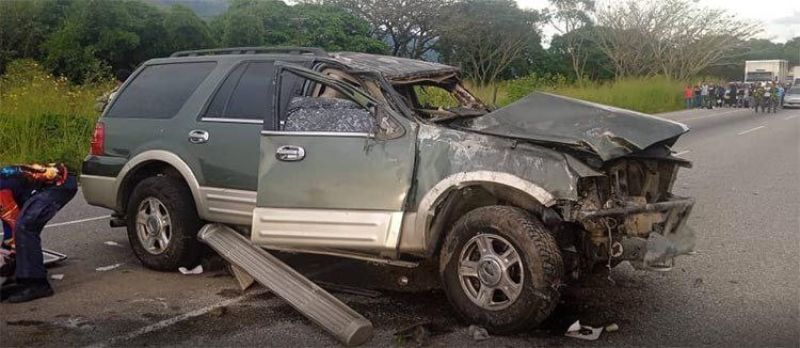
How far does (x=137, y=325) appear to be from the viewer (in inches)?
179

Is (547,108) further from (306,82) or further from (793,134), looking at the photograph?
(793,134)

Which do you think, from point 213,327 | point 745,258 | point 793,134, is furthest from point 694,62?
point 213,327

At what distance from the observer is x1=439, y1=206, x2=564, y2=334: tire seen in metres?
4.21

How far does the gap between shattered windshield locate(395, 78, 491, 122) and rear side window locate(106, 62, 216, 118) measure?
1.65 meters

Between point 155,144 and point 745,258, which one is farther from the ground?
point 155,144

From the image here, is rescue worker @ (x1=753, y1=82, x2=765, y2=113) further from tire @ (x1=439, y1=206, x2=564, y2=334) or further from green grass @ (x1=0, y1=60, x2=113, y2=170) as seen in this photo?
tire @ (x1=439, y1=206, x2=564, y2=334)

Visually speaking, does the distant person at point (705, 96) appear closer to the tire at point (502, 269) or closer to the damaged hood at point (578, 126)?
the damaged hood at point (578, 126)

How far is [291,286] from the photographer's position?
189 inches

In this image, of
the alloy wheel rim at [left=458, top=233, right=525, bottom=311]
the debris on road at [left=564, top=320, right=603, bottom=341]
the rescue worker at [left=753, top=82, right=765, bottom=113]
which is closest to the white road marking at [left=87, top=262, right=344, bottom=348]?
the alloy wheel rim at [left=458, top=233, right=525, bottom=311]

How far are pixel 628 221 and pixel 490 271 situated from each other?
901 millimetres

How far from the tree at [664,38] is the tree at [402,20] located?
12.0 metres

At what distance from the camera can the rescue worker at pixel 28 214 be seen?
5.00 metres

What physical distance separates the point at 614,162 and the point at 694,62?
4999cm

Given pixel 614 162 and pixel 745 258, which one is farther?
pixel 745 258
